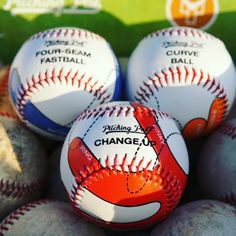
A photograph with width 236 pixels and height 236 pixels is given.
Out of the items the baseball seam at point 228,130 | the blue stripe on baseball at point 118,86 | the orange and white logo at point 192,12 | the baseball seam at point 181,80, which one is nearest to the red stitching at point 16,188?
the blue stripe on baseball at point 118,86

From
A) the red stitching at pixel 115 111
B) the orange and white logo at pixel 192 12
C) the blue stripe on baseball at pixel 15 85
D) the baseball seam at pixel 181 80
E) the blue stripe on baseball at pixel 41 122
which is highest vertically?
the orange and white logo at pixel 192 12

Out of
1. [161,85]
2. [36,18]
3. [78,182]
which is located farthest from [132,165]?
[36,18]

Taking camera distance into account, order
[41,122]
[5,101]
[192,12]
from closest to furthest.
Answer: [41,122] < [5,101] < [192,12]

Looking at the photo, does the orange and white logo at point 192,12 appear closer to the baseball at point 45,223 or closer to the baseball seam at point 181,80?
the baseball seam at point 181,80

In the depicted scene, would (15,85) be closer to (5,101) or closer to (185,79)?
(5,101)

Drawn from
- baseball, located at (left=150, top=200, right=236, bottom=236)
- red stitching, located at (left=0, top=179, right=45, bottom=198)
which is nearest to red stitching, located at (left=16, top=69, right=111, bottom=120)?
red stitching, located at (left=0, top=179, right=45, bottom=198)

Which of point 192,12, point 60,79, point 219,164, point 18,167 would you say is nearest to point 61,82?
point 60,79
